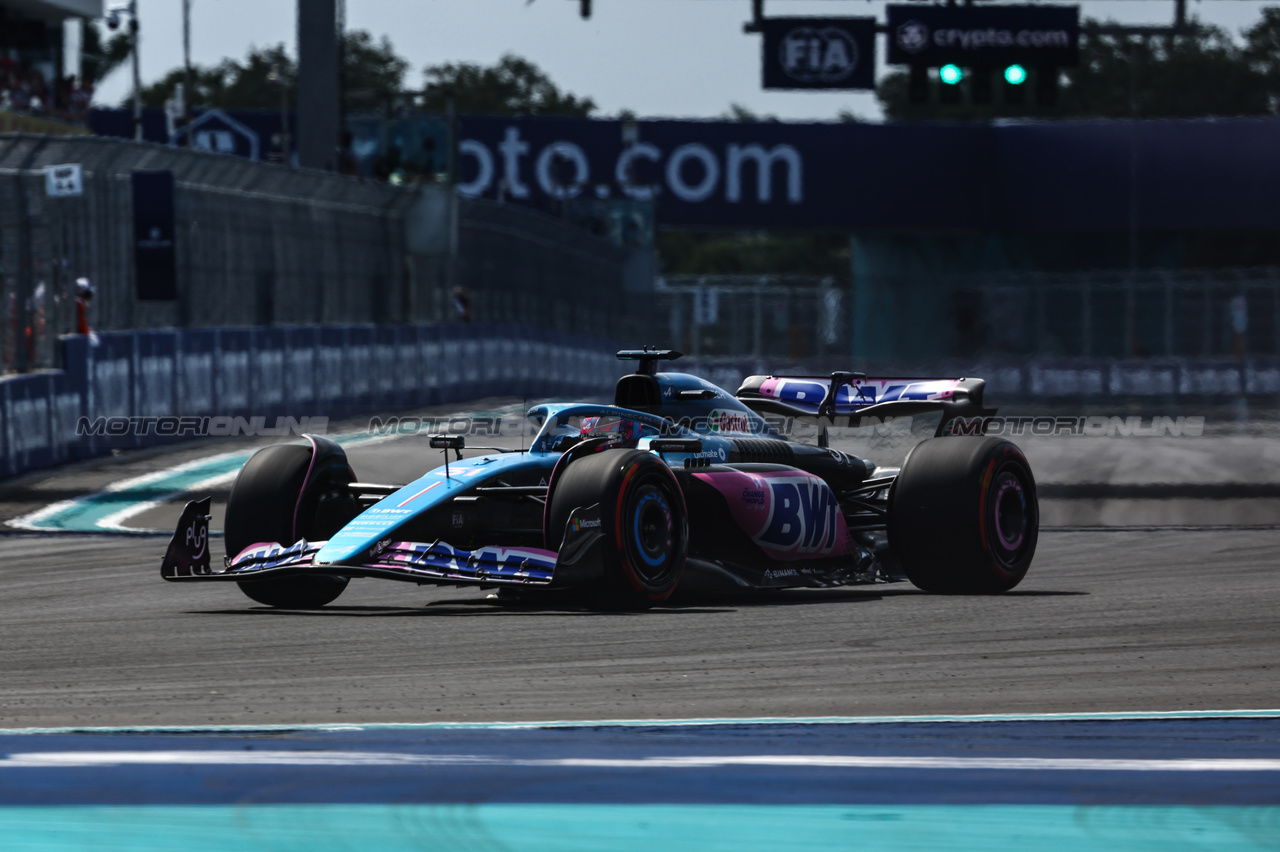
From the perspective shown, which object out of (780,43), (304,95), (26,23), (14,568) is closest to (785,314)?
(780,43)

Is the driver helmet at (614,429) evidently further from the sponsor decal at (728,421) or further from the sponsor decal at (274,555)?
the sponsor decal at (274,555)

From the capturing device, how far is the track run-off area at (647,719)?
166 inches

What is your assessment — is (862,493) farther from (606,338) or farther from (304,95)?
(606,338)

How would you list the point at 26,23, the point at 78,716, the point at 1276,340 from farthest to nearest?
the point at 26,23 < the point at 1276,340 < the point at 78,716

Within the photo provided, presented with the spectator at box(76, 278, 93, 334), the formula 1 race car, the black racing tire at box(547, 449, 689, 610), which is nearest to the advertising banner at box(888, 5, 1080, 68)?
the spectator at box(76, 278, 93, 334)

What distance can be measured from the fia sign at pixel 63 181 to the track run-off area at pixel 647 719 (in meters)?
8.08

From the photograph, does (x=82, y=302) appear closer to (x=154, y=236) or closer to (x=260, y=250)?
(x=154, y=236)

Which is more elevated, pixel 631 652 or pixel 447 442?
pixel 447 442

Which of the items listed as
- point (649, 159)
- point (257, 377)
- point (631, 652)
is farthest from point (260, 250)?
point (649, 159)

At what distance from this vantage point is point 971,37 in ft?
93.0

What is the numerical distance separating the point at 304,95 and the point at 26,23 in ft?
79.1

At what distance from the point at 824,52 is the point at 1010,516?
24.8 m

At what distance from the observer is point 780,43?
1373 inches

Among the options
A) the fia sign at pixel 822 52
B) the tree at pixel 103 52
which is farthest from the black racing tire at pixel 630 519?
the tree at pixel 103 52
